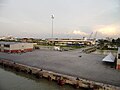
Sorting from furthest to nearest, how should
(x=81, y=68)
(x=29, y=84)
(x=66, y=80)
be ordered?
1. (x=81, y=68)
2. (x=29, y=84)
3. (x=66, y=80)

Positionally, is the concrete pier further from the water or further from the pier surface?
the pier surface

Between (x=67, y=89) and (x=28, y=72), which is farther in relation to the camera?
(x=28, y=72)

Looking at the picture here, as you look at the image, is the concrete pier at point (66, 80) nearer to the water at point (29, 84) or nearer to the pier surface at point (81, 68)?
the water at point (29, 84)

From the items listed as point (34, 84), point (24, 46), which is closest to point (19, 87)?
point (34, 84)

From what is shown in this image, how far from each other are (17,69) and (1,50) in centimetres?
918

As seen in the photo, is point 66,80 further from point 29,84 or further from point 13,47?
point 13,47

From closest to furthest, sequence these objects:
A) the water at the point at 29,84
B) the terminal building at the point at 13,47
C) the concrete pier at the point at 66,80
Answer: the concrete pier at the point at 66,80
the water at the point at 29,84
the terminal building at the point at 13,47

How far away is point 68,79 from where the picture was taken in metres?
6.27

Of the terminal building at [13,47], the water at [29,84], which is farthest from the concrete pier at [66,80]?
the terminal building at [13,47]

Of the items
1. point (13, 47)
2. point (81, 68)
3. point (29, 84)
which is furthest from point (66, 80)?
point (13, 47)

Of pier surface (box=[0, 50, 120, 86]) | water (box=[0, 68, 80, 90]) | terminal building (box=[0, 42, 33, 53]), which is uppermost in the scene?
terminal building (box=[0, 42, 33, 53])

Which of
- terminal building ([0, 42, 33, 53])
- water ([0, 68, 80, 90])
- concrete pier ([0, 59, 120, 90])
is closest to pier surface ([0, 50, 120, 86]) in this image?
concrete pier ([0, 59, 120, 90])

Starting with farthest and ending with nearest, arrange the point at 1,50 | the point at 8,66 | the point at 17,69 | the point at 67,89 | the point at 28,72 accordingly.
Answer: the point at 1,50 < the point at 8,66 < the point at 17,69 < the point at 28,72 < the point at 67,89

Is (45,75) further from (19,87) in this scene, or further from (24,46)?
(24,46)
